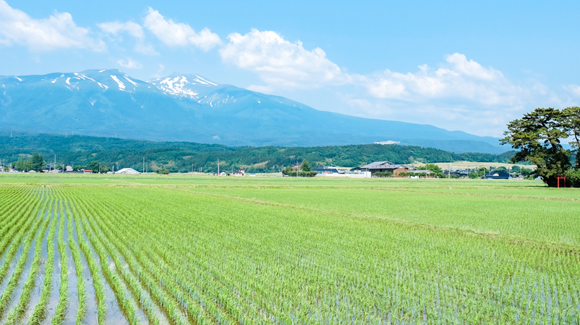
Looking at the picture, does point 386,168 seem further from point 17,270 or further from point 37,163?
point 17,270

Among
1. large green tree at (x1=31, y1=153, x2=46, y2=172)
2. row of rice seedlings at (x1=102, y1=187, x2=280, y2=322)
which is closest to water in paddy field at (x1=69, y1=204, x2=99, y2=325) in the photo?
row of rice seedlings at (x1=102, y1=187, x2=280, y2=322)

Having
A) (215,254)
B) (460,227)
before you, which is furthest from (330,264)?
(460,227)

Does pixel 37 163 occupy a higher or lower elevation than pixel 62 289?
higher

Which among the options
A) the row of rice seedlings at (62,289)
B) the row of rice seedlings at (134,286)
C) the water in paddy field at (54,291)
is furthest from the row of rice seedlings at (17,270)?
the row of rice seedlings at (134,286)

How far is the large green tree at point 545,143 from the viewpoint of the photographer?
1720 inches

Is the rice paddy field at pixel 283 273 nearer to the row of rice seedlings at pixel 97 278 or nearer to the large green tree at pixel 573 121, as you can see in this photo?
the row of rice seedlings at pixel 97 278

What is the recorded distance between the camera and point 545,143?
1768 inches

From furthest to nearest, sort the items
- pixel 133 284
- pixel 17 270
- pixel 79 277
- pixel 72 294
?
pixel 17 270 → pixel 79 277 → pixel 133 284 → pixel 72 294

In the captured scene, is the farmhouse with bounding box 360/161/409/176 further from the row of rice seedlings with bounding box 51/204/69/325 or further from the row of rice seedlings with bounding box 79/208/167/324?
the row of rice seedlings with bounding box 79/208/167/324

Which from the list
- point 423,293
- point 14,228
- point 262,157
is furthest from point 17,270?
point 262,157

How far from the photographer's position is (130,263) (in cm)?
826

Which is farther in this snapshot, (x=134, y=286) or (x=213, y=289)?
(x=134, y=286)

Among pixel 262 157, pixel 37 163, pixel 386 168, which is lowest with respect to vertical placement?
pixel 386 168

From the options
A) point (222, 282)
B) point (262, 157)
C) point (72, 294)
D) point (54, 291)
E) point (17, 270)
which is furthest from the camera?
point (262, 157)
